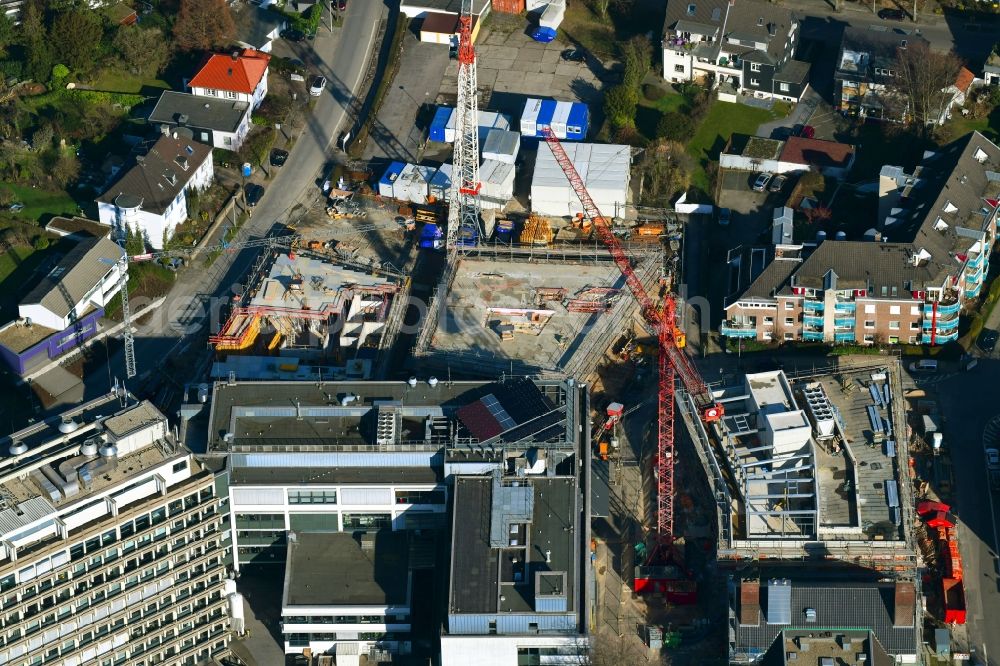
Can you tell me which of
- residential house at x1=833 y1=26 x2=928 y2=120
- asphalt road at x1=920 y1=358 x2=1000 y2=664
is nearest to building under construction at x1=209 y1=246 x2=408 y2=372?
asphalt road at x1=920 y1=358 x2=1000 y2=664

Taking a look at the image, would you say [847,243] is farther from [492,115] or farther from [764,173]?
[492,115]

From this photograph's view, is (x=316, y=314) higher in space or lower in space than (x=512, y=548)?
higher

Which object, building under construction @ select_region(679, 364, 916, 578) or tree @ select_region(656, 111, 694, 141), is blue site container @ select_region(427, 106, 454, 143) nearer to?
tree @ select_region(656, 111, 694, 141)

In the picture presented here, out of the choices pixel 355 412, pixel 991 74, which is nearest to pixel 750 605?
pixel 355 412

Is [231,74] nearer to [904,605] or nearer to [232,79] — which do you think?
[232,79]

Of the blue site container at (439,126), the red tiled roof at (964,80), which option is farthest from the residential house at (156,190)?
the red tiled roof at (964,80)

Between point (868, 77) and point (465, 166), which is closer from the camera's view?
point (465, 166)

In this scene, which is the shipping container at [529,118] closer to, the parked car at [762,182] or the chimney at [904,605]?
the parked car at [762,182]
